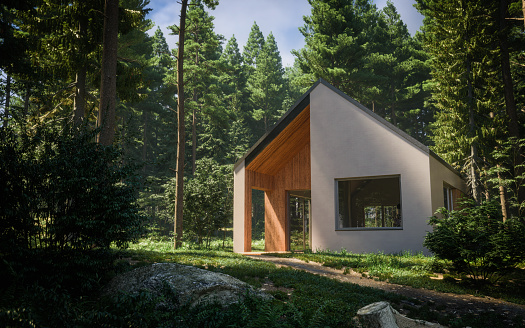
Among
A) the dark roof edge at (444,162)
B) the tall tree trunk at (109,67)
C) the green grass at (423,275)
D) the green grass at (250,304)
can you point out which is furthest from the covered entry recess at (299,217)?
the tall tree trunk at (109,67)

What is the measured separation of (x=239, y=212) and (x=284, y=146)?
3242mm

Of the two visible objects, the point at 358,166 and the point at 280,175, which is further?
the point at 280,175

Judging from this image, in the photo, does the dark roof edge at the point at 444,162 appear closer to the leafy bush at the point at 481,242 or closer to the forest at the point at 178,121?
the forest at the point at 178,121

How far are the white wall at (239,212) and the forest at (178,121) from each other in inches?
93.5

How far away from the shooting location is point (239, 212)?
14430mm

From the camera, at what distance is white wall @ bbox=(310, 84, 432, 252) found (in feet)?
38.8

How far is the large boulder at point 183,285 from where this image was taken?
16.7 feet

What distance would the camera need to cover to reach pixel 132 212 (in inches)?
229

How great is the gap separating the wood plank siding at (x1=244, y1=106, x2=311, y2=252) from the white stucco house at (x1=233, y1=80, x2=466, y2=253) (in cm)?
4

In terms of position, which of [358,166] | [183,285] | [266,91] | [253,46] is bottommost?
[183,285]

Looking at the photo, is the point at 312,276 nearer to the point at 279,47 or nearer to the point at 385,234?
the point at 385,234

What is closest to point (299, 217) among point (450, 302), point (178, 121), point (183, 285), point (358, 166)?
point (358, 166)

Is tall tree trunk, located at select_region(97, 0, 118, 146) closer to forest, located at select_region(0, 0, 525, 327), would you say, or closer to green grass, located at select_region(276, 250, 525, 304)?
forest, located at select_region(0, 0, 525, 327)

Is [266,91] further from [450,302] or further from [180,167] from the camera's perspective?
[450,302]
